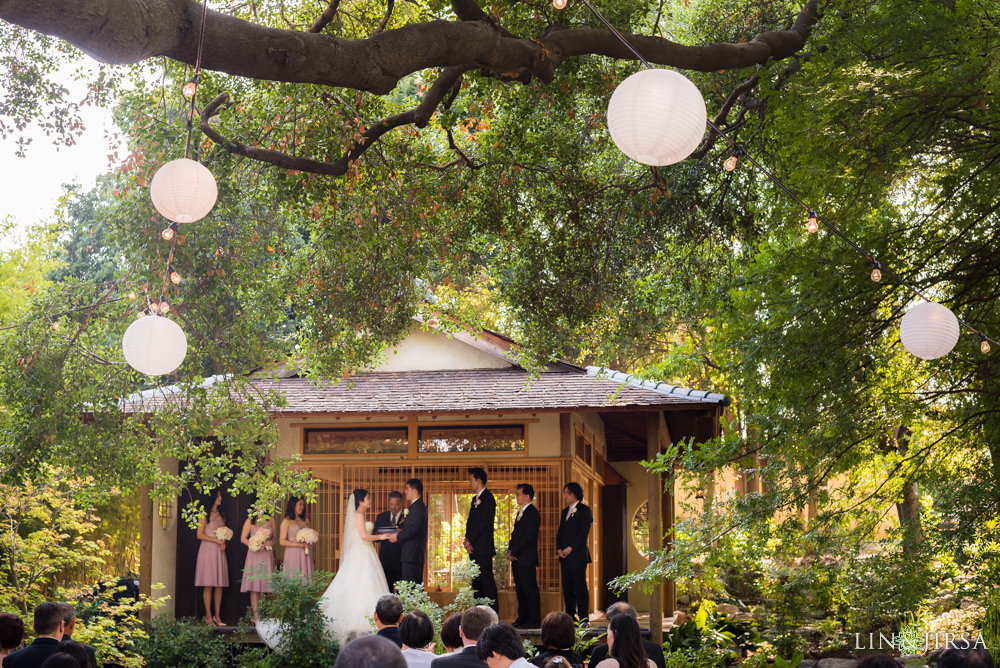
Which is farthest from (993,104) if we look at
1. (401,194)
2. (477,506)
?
(477,506)

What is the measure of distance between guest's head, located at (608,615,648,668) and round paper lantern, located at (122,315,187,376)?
3.30 m

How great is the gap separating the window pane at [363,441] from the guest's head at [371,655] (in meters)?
10.5

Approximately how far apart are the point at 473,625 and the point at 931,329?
12.1ft

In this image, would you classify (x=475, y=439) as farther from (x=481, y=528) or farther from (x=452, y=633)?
(x=452, y=633)

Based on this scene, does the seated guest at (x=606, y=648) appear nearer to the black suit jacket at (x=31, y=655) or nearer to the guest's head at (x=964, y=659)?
the guest's head at (x=964, y=659)

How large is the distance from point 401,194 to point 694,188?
11.2 feet

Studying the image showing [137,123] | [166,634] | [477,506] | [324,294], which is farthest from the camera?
[477,506]

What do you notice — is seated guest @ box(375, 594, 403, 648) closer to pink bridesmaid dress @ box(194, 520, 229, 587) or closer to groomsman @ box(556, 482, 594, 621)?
groomsman @ box(556, 482, 594, 621)

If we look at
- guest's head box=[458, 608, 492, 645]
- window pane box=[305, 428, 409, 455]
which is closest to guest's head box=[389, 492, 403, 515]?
window pane box=[305, 428, 409, 455]

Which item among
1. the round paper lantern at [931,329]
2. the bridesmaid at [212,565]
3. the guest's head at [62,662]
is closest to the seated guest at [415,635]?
the guest's head at [62,662]

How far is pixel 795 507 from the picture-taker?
24.6 feet

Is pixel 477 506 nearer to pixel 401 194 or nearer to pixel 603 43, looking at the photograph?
pixel 401 194

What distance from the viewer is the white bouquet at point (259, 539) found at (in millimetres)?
12242

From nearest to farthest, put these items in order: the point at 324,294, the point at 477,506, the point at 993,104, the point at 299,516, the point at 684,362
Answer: the point at 993,104 < the point at 324,294 < the point at 477,506 < the point at 299,516 < the point at 684,362
